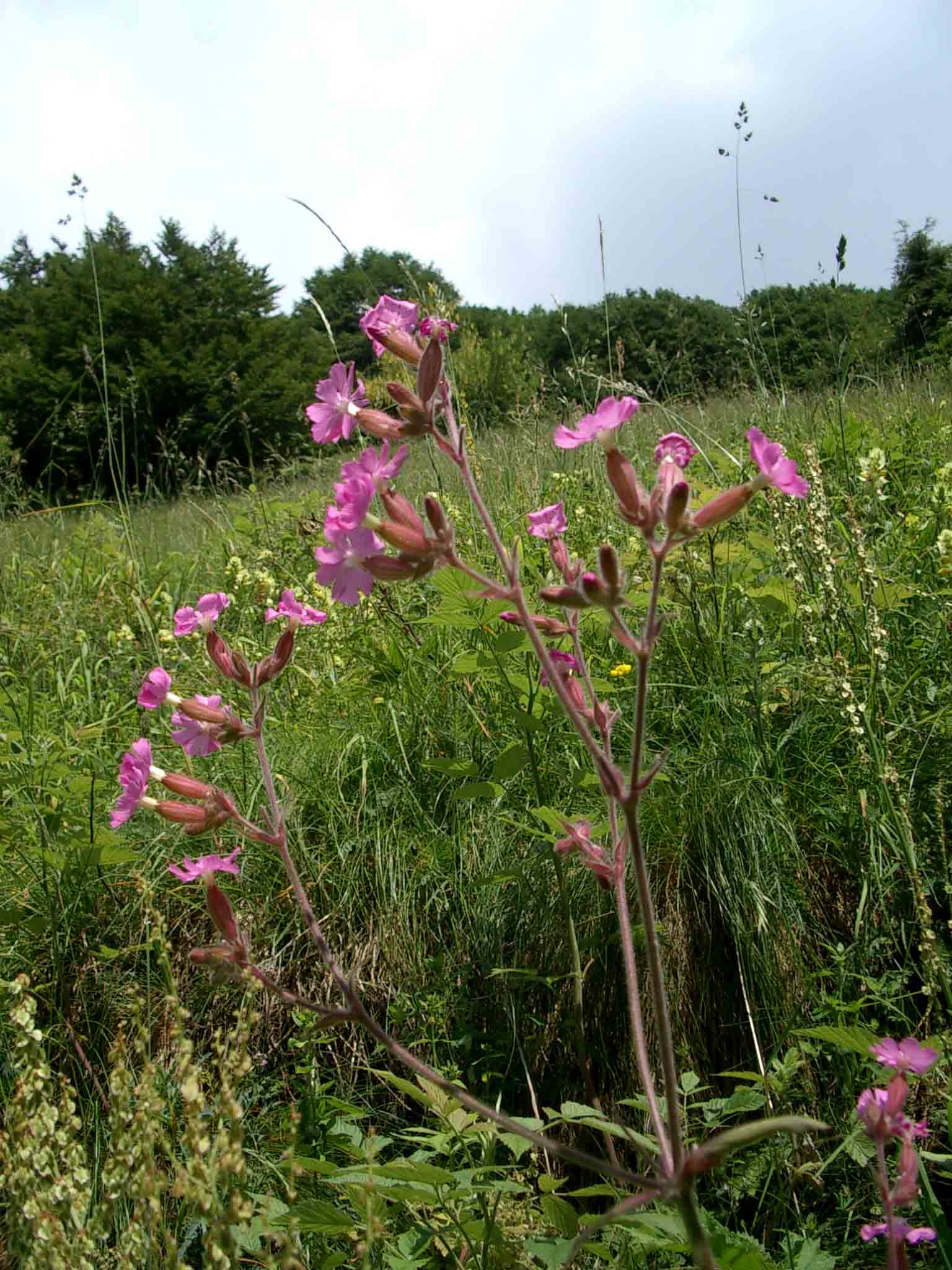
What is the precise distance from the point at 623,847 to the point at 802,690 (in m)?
1.08

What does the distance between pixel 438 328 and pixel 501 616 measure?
35cm

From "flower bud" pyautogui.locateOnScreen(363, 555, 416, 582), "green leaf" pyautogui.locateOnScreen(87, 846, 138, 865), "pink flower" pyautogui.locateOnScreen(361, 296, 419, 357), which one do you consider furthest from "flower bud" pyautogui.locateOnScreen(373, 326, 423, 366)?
"green leaf" pyautogui.locateOnScreen(87, 846, 138, 865)

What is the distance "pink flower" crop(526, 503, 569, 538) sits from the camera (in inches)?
46.6

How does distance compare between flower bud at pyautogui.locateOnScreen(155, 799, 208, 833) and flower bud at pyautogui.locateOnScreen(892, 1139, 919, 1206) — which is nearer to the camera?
flower bud at pyautogui.locateOnScreen(892, 1139, 919, 1206)

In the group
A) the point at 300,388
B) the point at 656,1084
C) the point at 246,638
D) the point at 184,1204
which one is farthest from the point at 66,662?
the point at 300,388

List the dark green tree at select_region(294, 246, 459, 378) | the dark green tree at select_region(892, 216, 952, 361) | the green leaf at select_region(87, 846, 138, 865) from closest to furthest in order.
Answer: the green leaf at select_region(87, 846, 138, 865) < the dark green tree at select_region(892, 216, 952, 361) < the dark green tree at select_region(294, 246, 459, 378)

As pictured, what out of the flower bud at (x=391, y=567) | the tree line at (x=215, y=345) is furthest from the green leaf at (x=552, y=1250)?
the tree line at (x=215, y=345)

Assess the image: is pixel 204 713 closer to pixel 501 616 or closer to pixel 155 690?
pixel 155 690

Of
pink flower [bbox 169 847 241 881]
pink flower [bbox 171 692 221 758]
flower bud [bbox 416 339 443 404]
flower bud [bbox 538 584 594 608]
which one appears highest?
flower bud [bbox 416 339 443 404]

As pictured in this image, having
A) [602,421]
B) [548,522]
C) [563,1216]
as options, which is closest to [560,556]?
[548,522]

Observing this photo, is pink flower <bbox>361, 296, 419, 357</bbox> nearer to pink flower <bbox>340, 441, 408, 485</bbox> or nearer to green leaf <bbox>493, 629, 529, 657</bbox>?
pink flower <bbox>340, 441, 408, 485</bbox>

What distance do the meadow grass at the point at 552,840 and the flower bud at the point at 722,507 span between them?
0.53 meters

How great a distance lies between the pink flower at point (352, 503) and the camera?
2.95ft

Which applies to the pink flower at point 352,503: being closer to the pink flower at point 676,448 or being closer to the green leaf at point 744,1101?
the pink flower at point 676,448
